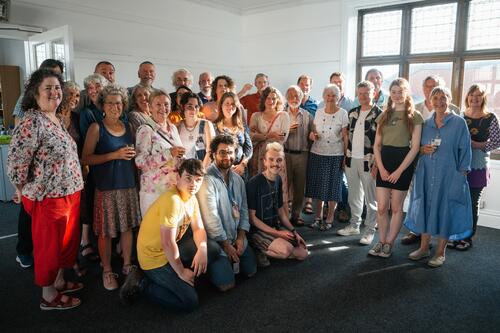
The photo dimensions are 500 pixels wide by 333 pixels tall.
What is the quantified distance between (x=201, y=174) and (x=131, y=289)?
2.73ft

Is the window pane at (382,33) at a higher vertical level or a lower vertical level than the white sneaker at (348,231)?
higher

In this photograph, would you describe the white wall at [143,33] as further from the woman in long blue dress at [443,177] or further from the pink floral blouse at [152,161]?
the woman in long blue dress at [443,177]

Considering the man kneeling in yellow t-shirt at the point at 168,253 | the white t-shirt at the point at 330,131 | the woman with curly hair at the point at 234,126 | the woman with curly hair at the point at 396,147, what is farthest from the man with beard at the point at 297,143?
the man kneeling in yellow t-shirt at the point at 168,253

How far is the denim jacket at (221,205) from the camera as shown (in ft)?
8.55

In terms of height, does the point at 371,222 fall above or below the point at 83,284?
above

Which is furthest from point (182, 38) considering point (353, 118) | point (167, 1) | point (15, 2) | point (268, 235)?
point (268, 235)

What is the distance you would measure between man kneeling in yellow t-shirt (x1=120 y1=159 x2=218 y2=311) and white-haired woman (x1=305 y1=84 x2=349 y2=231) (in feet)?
5.75

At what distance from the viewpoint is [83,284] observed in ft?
8.86

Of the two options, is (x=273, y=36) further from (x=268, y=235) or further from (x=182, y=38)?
(x=268, y=235)

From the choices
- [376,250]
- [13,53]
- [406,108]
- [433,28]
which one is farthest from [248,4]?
[376,250]

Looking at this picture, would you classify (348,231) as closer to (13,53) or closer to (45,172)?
(45,172)

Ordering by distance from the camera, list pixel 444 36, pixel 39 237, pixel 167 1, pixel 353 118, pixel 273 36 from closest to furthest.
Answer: pixel 39 237 → pixel 353 118 → pixel 444 36 → pixel 167 1 → pixel 273 36

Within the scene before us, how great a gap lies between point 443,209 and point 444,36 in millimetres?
2722

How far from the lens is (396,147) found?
302 cm
